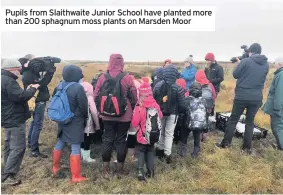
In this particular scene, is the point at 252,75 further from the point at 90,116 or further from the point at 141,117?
the point at 90,116

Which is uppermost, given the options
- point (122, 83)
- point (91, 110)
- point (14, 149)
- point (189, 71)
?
point (189, 71)

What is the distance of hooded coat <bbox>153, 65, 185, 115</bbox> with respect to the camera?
606 centimetres

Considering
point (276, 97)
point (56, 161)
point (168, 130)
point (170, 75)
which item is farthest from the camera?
point (276, 97)

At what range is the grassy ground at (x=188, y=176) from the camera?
532 centimetres

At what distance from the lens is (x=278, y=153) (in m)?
6.92

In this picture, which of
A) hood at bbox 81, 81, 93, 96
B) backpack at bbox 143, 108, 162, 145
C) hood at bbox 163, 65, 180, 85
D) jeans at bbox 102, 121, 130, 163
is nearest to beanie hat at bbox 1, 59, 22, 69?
hood at bbox 81, 81, 93, 96

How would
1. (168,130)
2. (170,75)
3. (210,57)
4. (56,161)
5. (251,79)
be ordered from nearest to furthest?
1. (56,161)
2. (170,75)
3. (168,130)
4. (251,79)
5. (210,57)

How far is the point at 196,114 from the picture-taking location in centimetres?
646

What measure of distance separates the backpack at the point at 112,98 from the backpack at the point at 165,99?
960mm

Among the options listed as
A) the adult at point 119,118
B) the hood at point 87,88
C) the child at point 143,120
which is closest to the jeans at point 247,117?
the child at point 143,120

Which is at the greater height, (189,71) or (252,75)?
(189,71)

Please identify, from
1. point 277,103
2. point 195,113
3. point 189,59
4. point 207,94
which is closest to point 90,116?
point 195,113

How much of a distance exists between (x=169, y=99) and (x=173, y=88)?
226 millimetres

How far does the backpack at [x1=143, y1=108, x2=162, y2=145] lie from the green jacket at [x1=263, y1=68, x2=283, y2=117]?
310cm
